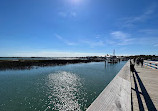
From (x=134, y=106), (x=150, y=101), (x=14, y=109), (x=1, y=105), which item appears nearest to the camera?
(x=134, y=106)

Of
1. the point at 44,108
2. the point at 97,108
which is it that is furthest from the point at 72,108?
the point at 97,108

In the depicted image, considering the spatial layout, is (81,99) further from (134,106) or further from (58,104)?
(134,106)

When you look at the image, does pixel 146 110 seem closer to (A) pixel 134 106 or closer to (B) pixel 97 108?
(A) pixel 134 106

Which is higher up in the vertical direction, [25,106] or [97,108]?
[97,108]

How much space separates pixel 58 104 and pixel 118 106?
656 cm

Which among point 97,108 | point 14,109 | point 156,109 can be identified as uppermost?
point 97,108

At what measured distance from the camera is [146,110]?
10.9 feet

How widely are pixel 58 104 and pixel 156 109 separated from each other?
21.2ft

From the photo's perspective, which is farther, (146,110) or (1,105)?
(1,105)

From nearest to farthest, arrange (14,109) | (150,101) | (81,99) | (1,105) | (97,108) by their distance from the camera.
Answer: (97,108) < (150,101) < (14,109) < (1,105) < (81,99)

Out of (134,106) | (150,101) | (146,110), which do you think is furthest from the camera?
(150,101)

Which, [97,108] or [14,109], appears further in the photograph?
[14,109]

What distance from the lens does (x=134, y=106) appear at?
11.8 feet

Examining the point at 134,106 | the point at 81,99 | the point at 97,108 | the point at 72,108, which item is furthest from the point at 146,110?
the point at 81,99
